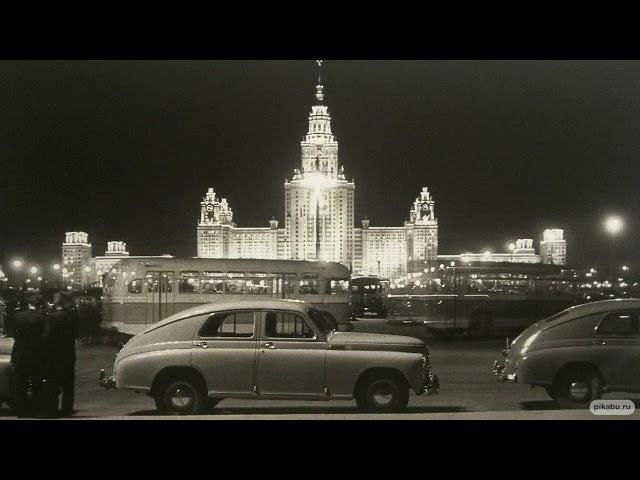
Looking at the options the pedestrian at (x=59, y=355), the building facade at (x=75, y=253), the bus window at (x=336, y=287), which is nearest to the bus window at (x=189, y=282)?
the building facade at (x=75, y=253)

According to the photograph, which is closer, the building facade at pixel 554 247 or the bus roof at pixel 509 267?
Answer: the bus roof at pixel 509 267

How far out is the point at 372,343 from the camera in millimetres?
9922

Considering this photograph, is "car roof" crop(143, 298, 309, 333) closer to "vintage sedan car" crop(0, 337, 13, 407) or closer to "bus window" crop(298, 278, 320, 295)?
"vintage sedan car" crop(0, 337, 13, 407)

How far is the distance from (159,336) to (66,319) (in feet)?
3.48

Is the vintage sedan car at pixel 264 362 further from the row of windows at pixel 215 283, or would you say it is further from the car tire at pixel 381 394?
the row of windows at pixel 215 283

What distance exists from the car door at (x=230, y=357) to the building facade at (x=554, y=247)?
17.7 m

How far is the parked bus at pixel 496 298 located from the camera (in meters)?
23.8

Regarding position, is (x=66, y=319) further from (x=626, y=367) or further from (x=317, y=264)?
(x=317, y=264)

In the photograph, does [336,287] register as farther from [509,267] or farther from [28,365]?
[28,365]

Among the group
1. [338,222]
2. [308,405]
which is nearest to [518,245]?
[308,405]
